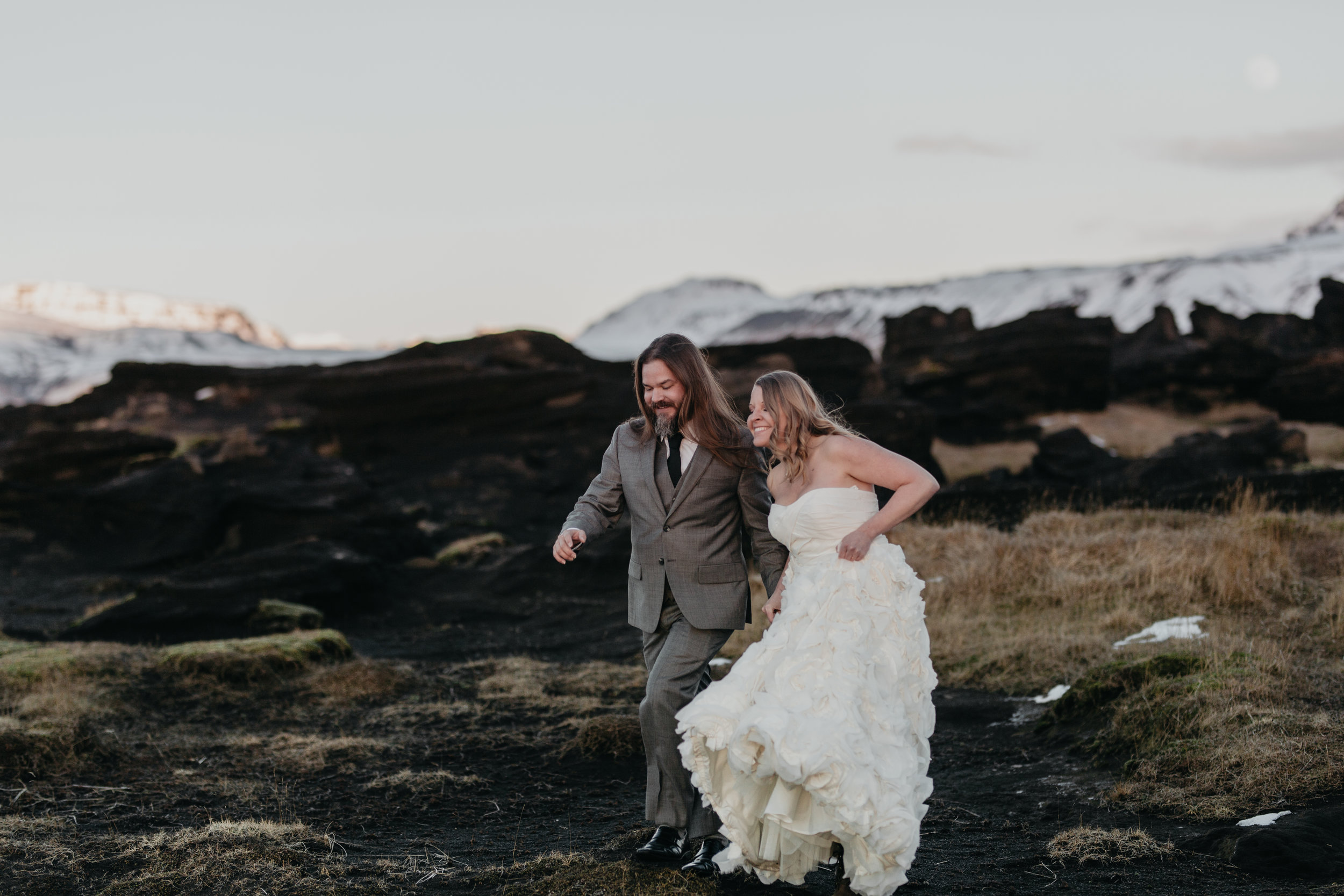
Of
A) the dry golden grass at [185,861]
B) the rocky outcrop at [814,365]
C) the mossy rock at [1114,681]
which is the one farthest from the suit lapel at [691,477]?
the rocky outcrop at [814,365]

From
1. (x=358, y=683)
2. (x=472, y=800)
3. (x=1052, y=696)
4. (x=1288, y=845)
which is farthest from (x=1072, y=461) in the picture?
(x=1288, y=845)

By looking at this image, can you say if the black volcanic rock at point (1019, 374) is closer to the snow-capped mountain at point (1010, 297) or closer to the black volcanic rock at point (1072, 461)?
the black volcanic rock at point (1072, 461)

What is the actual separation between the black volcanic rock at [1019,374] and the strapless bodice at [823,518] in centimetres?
3686

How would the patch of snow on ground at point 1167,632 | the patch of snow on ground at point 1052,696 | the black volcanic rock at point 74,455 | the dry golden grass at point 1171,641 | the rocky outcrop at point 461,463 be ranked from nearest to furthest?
the dry golden grass at point 1171,641, the patch of snow on ground at point 1052,696, the patch of snow on ground at point 1167,632, the rocky outcrop at point 461,463, the black volcanic rock at point 74,455

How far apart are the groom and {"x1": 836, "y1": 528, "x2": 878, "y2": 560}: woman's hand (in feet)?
1.89

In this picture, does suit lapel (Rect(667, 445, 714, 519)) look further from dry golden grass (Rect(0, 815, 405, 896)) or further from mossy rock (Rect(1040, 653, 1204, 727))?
mossy rock (Rect(1040, 653, 1204, 727))

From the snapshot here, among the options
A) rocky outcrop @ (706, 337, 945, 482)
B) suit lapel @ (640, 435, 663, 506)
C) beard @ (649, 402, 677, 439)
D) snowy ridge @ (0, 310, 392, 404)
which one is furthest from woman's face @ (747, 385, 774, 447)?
snowy ridge @ (0, 310, 392, 404)

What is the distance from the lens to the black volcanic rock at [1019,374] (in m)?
41.0

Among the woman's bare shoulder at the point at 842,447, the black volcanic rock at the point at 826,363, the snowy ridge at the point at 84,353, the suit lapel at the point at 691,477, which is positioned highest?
the snowy ridge at the point at 84,353

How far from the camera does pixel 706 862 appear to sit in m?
4.47

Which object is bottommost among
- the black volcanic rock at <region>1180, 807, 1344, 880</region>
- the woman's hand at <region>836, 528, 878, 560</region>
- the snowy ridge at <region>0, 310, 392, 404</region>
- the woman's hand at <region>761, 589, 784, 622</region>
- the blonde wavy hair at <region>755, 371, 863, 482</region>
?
the black volcanic rock at <region>1180, 807, 1344, 880</region>

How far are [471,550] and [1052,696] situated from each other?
14.4m

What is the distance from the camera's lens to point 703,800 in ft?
13.2

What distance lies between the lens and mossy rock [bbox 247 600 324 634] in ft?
45.7
